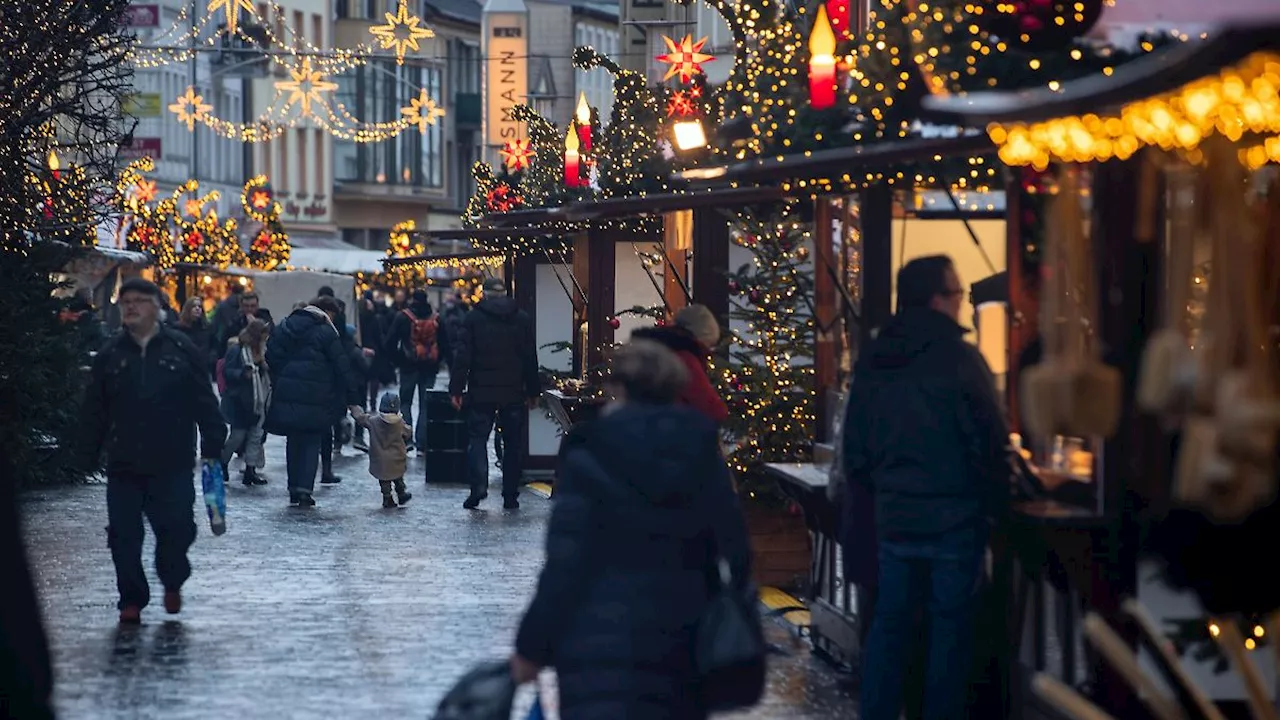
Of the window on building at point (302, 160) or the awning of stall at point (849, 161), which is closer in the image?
the awning of stall at point (849, 161)

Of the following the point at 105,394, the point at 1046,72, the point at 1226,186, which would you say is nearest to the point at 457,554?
the point at 105,394

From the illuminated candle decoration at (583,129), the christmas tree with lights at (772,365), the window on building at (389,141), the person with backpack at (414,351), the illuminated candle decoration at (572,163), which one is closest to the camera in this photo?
the christmas tree with lights at (772,365)

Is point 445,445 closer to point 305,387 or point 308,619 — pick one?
point 305,387

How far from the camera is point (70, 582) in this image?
16.5 meters

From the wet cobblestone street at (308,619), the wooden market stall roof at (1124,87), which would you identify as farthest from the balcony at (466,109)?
the wooden market stall roof at (1124,87)

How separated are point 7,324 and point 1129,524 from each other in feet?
50.3

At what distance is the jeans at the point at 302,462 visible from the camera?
22781 millimetres

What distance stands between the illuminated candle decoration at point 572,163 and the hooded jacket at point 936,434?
48.1 ft

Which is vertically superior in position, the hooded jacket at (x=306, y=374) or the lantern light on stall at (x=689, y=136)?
the lantern light on stall at (x=689, y=136)

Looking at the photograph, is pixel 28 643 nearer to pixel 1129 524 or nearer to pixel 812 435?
pixel 1129 524

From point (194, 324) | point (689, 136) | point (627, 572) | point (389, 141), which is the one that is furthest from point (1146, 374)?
point (389, 141)

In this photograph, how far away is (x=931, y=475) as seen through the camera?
33.1 feet

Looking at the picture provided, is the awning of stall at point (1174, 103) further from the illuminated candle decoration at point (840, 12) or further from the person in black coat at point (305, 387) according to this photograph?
the person in black coat at point (305, 387)

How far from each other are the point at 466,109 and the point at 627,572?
99777 mm
